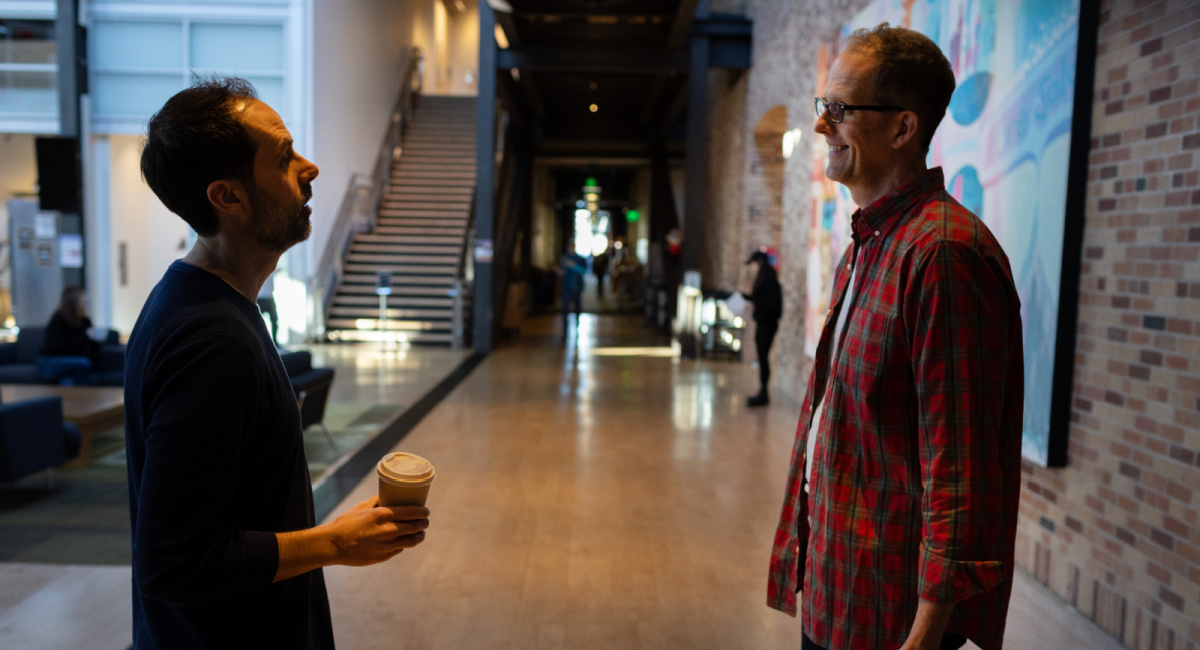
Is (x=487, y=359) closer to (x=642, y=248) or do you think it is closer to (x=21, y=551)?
(x=21, y=551)

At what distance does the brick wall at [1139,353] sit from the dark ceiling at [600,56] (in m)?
8.05

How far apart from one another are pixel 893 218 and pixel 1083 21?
2.60 metres

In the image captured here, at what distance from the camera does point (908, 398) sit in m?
1.37

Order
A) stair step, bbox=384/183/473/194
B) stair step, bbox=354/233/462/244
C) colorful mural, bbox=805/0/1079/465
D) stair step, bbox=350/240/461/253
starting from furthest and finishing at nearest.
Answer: stair step, bbox=384/183/473/194 < stair step, bbox=354/233/462/244 < stair step, bbox=350/240/461/253 < colorful mural, bbox=805/0/1079/465

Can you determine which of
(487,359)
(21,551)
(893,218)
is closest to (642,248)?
(487,359)

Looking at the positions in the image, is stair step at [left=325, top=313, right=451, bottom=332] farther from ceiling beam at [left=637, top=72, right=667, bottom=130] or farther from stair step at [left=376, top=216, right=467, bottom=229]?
ceiling beam at [left=637, top=72, right=667, bottom=130]

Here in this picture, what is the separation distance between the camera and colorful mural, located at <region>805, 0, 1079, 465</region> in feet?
11.5

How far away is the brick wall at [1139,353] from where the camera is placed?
110 inches

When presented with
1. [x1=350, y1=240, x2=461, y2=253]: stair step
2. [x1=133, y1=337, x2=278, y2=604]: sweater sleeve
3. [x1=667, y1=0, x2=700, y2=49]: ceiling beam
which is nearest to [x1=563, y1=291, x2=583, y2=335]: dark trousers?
[x1=350, y1=240, x2=461, y2=253]: stair step

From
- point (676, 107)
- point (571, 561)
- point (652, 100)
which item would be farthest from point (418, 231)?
point (571, 561)

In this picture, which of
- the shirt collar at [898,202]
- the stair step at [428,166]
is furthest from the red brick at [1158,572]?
the stair step at [428,166]

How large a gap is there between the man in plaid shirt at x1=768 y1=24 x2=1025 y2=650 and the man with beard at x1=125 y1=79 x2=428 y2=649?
2.49 ft

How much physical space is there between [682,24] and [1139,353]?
30.7ft

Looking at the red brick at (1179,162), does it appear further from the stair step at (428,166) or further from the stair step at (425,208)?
the stair step at (428,166)
